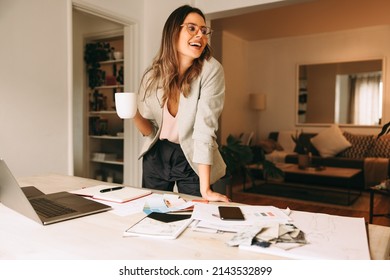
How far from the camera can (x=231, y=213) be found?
1.00 meters

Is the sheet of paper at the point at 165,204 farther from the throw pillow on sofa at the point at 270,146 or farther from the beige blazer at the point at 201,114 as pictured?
the throw pillow on sofa at the point at 270,146

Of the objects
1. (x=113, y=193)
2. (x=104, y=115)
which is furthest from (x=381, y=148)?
(x=113, y=193)

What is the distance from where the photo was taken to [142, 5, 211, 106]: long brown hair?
151 cm

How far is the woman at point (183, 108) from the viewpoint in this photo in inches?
55.8

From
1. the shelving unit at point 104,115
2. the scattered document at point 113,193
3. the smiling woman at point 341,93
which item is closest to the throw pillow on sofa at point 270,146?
the smiling woman at point 341,93

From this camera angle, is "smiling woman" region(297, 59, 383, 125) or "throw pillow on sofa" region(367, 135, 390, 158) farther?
"smiling woman" region(297, 59, 383, 125)

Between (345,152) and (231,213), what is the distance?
5184mm

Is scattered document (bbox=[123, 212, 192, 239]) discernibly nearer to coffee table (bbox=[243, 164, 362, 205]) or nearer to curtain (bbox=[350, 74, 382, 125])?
coffee table (bbox=[243, 164, 362, 205])

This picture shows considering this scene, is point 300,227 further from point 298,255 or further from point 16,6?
point 16,6

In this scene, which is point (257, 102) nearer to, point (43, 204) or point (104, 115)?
point (104, 115)

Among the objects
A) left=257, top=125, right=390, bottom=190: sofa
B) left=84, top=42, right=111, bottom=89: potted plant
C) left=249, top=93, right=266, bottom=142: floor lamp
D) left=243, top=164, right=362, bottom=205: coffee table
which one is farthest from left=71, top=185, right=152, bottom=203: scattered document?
left=249, top=93, right=266, bottom=142: floor lamp

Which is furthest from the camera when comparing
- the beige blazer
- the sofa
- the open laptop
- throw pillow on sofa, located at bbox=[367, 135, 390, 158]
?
throw pillow on sofa, located at bbox=[367, 135, 390, 158]

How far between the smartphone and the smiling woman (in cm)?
571

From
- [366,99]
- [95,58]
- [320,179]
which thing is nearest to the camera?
[95,58]
